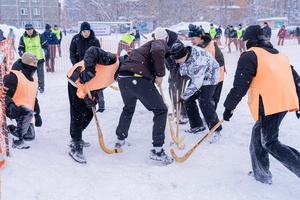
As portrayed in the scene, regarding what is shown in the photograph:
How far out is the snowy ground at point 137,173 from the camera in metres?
2.93

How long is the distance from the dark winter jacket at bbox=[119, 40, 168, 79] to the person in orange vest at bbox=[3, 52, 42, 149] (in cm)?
118

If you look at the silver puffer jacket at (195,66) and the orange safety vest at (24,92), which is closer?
the orange safety vest at (24,92)

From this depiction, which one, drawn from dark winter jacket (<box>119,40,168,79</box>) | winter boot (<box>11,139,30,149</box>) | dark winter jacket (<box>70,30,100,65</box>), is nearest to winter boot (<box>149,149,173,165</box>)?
dark winter jacket (<box>119,40,168,79</box>)

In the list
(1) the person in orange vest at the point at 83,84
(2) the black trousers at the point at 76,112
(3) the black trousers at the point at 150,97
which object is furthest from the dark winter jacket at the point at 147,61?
(2) the black trousers at the point at 76,112

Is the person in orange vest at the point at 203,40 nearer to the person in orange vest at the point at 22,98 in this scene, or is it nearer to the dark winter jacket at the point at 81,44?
the dark winter jacket at the point at 81,44

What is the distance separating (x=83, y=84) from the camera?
3510 mm

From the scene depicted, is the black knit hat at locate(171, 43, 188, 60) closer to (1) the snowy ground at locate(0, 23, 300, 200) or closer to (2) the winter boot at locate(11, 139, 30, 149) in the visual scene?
(1) the snowy ground at locate(0, 23, 300, 200)

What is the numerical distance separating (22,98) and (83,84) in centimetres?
85

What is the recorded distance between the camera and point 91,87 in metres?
3.61

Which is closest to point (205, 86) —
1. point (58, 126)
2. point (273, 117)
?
point (273, 117)

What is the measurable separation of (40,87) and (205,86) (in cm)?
462

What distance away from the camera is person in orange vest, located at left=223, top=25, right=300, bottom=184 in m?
2.85

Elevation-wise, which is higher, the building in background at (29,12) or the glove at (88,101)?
the building in background at (29,12)

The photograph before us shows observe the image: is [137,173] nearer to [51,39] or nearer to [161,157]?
[161,157]
